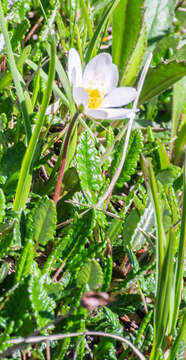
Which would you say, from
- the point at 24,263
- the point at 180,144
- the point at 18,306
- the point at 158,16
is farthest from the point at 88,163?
the point at 158,16

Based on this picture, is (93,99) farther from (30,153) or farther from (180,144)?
(180,144)

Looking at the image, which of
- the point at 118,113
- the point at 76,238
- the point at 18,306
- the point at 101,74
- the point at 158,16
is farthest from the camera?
the point at 158,16

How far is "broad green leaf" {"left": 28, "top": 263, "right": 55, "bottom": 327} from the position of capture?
0.99 meters

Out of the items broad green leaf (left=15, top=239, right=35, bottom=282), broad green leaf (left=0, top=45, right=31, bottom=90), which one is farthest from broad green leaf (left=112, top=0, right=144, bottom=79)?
broad green leaf (left=15, top=239, right=35, bottom=282)

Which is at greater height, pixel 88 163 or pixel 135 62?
pixel 135 62

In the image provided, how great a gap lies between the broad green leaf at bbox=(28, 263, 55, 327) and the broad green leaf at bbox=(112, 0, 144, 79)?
39.7 inches

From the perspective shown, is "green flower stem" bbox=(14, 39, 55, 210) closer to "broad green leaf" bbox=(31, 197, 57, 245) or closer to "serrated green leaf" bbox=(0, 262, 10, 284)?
"broad green leaf" bbox=(31, 197, 57, 245)

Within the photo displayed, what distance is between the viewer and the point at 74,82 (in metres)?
1.33

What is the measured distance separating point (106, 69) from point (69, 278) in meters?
0.62

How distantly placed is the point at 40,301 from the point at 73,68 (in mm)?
643

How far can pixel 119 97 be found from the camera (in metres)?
1.42

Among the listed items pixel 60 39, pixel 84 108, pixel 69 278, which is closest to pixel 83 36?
pixel 60 39

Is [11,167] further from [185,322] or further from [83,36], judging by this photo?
[83,36]

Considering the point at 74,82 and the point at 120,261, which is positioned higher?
the point at 74,82
